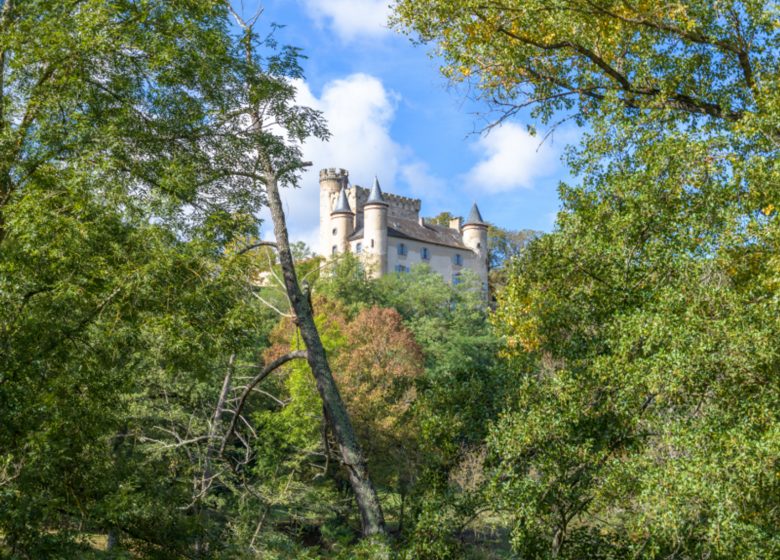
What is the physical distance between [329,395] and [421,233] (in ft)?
151

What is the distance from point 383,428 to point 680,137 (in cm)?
1702

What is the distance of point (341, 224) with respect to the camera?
174ft

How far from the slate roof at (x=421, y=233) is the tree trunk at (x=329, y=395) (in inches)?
1614

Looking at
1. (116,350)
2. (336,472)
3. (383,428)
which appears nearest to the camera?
(116,350)

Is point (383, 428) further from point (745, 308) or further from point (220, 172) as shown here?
point (745, 308)

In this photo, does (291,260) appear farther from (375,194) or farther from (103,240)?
(375,194)

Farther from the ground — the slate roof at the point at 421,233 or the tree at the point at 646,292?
the slate roof at the point at 421,233

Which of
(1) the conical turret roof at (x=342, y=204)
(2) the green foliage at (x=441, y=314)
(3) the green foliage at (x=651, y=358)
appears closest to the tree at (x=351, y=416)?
(2) the green foliage at (x=441, y=314)

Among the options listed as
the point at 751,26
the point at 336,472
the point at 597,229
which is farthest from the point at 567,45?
the point at 336,472

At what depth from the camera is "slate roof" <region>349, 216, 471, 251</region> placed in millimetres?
52125

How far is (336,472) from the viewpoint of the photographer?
24.0 metres

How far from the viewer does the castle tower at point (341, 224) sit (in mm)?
52406

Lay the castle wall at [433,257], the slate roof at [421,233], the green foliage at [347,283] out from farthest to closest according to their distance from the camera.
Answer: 1. the slate roof at [421,233]
2. the castle wall at [433,257]
3. the green foliage at [347,283]

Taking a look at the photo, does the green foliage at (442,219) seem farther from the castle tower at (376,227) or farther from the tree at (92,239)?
the tree at (92,239)
